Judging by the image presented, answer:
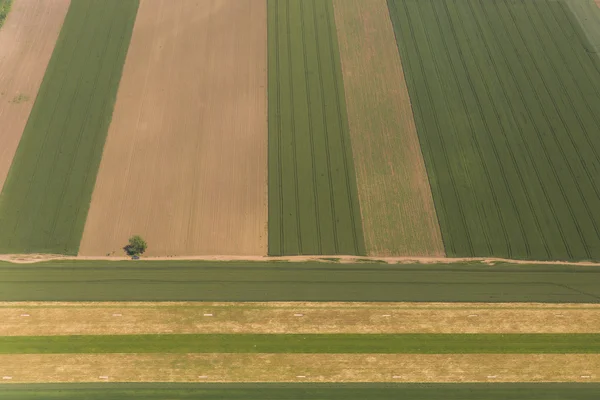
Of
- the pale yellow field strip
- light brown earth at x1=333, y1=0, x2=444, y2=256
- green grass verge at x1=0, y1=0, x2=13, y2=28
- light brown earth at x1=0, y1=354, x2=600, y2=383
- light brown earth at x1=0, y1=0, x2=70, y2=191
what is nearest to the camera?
light brown earth at x1=0, y1=354, x2=600, y2=383

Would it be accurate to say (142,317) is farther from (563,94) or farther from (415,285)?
(563,94)

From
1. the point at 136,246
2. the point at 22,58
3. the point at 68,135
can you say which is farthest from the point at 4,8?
the point at 136,246

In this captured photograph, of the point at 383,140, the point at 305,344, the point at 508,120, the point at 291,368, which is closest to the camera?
the point at 291,368

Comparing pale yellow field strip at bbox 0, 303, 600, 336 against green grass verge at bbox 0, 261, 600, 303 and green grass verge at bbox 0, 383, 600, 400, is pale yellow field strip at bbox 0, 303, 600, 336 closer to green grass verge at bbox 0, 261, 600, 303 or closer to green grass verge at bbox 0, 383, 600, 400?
green grass verge at bbox 0, 261, 600, 303

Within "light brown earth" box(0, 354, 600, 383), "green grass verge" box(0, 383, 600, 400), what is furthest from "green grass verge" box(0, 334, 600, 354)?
"green grass verge" box(0, 383, 600, 400)

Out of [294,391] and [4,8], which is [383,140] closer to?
[294,391]

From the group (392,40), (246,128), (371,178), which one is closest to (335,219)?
(371,178)
